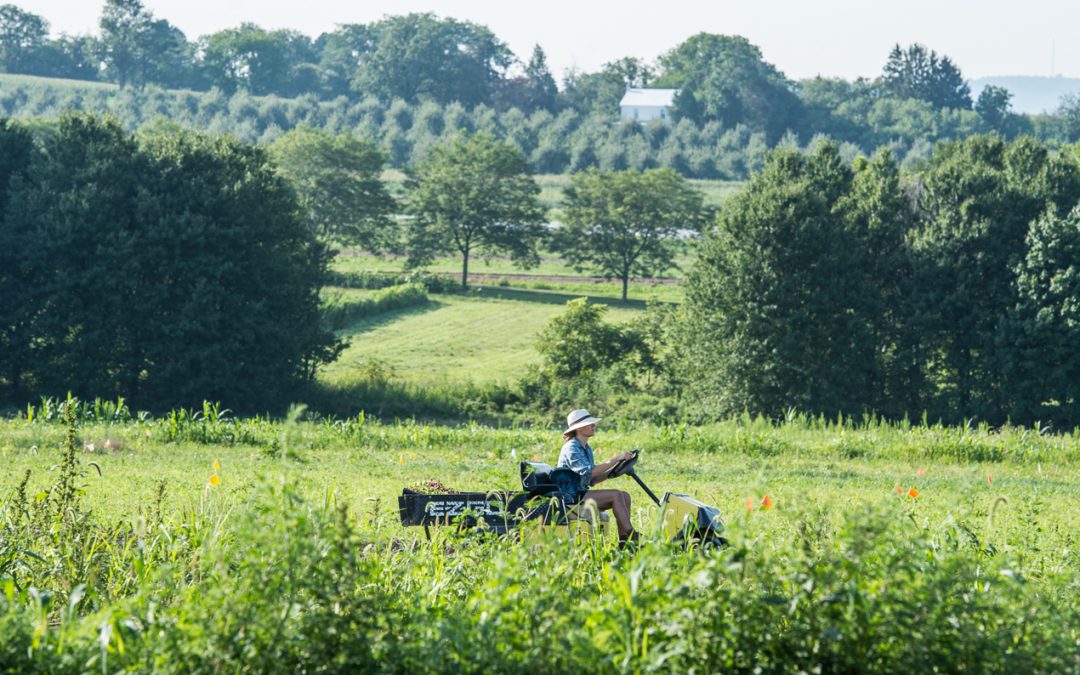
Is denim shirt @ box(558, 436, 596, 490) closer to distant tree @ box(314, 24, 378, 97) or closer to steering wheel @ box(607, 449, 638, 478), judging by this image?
steering wheel @ box(607, 449, 638, 478)

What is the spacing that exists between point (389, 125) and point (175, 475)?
111550mm

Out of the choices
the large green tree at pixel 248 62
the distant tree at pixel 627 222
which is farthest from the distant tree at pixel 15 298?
the large green tree at pixel 248 62

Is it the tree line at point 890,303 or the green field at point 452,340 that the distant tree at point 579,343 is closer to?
the green field at point 452,340

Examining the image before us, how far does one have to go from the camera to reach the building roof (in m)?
146

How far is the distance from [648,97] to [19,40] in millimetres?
71228

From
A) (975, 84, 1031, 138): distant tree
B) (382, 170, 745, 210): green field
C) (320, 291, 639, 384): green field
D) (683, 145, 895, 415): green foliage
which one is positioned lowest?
(320, 291, 639, 384): green field

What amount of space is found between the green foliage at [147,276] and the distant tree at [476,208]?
31.4m

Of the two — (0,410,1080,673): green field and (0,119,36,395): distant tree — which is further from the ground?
(0,410,1080,673): green field

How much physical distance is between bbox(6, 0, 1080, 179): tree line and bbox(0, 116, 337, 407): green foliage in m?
74.2

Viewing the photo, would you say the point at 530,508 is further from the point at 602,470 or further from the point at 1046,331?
the point at 1046,331

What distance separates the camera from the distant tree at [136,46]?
5369 inches

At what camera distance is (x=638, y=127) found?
12225 centimetres

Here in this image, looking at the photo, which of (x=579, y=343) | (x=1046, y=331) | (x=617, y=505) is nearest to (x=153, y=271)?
(x=579, y=343)

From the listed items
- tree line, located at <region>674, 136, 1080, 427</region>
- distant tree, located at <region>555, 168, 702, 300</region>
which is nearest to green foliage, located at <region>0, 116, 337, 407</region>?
tree line, located at <region>674, 136, 1080, 427</region>
